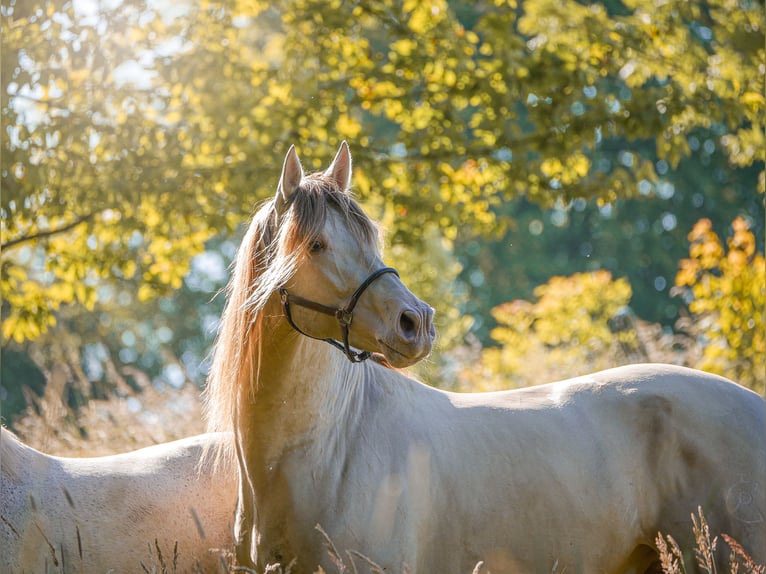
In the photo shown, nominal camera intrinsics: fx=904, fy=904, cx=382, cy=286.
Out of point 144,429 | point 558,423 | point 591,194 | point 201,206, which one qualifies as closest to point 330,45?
point 201,206

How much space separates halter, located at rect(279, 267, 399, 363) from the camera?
3.39 m

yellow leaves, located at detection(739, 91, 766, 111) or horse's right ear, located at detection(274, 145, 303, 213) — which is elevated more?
horse's right ear, located at detection(274, 145, 303, 213)

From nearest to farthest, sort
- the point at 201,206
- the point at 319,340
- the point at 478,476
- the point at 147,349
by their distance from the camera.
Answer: the point at 319,340
the point at 478,476
the point at 201,206
the point at 147,349

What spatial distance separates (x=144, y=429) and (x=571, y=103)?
4580mm

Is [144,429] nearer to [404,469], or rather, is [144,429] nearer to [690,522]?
[404,469]

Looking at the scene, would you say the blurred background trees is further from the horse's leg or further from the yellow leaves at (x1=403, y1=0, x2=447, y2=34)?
the horse's leg

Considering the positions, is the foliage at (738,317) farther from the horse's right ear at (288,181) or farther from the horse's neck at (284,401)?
the horse's right ear at (288,181)

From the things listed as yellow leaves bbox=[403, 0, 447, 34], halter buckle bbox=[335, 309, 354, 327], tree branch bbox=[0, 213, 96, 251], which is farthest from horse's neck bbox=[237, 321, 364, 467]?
yellow leaves bbox=[403, 0, 447, 34]

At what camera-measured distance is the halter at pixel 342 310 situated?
3.39 metres

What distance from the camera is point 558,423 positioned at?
4133mm

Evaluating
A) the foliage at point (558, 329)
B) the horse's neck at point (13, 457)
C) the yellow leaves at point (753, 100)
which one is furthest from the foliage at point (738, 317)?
the horse's neck at point (13, 457)

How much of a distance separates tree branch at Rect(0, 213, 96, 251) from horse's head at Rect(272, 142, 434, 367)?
15.1 ft

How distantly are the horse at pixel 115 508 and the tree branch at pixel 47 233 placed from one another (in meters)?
3.46

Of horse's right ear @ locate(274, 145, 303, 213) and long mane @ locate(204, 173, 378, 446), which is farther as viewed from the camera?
horse's right ear @ locate(274, 145, 303, 213)
